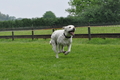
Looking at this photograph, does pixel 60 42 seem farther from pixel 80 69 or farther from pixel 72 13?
pixel 72 13

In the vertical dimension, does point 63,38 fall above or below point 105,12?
below

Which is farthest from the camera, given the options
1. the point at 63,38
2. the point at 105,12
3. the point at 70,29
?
the point at 105,12

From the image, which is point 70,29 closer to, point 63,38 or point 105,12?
point 63,38

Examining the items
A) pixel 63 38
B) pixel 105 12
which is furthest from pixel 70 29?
pixel 105 12

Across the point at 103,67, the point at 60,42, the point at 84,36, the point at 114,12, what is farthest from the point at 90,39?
the point at 114,12

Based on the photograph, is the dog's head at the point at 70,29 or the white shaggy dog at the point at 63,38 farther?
the white shaggy dog at the point at 63,38

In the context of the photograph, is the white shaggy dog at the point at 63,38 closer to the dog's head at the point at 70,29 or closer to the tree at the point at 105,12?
the dog's head at the point at 70,29

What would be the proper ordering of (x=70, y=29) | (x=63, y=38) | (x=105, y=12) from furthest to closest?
(x=105, y=12) < (x=63, y=38) < (x=70, y=29)

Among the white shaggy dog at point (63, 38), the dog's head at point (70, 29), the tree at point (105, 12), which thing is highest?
the tree at point (105, 12)

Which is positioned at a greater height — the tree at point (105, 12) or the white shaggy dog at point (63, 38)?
the tree at point (105, 12)

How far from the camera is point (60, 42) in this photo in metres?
11.2

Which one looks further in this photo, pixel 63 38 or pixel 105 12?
pixel 105 12

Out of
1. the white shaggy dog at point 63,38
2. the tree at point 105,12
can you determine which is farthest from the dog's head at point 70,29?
the tree at point 105,12

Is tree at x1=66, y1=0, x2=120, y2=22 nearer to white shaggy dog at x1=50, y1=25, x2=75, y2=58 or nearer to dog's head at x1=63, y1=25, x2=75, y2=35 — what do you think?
white shaggy dog at x1=50, y1=25, x2=75, y2=58
